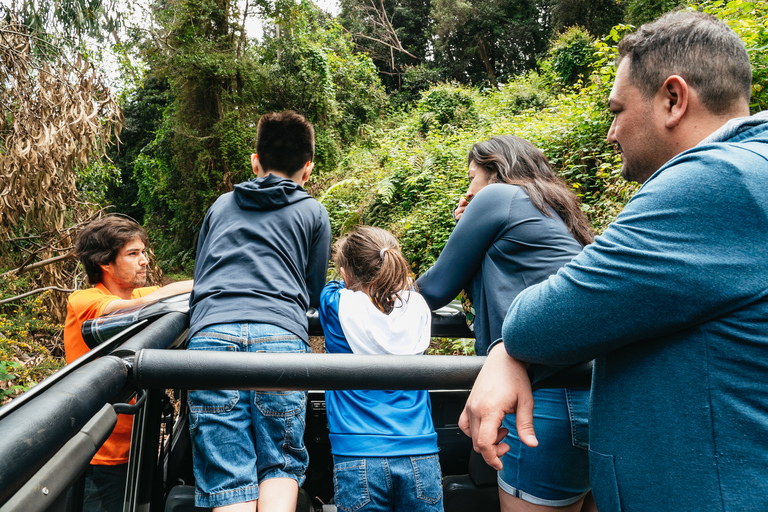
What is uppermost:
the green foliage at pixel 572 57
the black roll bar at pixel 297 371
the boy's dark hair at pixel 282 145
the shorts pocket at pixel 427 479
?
the green foliage at pixel 572 57

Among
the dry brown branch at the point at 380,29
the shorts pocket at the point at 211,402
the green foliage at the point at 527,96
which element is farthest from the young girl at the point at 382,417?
the dry brown branch at the point at 380,29

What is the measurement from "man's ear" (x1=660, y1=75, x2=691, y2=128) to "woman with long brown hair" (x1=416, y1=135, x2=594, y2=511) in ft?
2.23

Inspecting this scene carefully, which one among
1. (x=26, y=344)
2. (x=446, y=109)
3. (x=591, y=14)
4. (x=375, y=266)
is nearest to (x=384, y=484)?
(x=375, y=266)

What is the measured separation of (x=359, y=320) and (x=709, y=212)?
1.36m

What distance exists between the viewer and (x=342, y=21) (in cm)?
2522

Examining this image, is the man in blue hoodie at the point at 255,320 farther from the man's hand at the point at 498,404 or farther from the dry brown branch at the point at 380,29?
the dry brown branch at the point at 380,29

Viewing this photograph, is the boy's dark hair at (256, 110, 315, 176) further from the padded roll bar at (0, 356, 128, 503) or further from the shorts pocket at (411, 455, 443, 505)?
the padded roll bar at (0, 356, 128, 503)

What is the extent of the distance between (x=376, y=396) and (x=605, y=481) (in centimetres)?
102

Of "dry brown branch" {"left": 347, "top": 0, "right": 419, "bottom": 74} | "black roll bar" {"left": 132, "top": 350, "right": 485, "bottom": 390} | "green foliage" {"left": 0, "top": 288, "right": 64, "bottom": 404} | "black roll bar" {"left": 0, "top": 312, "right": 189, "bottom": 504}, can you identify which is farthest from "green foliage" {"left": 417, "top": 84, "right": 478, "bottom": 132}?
"black roll bar" {"left": 0, "top": 312, "right": 189, "bottom": 504}

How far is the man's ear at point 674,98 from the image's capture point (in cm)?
95

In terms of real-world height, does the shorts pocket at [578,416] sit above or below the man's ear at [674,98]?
below

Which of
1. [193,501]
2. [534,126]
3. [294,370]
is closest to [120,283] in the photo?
[193,501]

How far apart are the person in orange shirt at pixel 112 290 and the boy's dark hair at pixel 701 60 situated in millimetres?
1497

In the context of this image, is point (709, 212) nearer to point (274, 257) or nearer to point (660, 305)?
point (660, 305)
